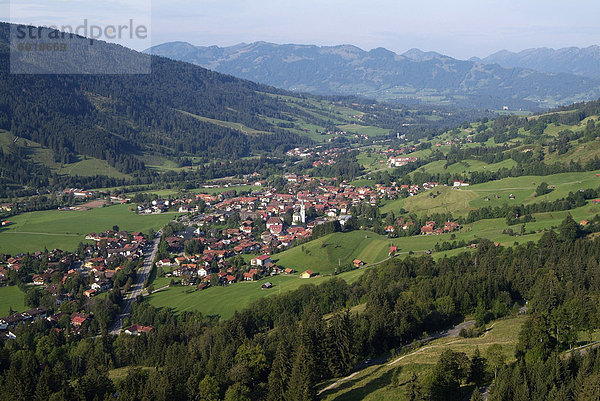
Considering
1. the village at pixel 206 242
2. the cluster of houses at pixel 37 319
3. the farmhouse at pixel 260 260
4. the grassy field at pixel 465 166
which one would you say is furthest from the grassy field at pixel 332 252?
the grassy field at pixel 465 166

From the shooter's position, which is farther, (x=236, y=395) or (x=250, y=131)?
(x=250, y=131)

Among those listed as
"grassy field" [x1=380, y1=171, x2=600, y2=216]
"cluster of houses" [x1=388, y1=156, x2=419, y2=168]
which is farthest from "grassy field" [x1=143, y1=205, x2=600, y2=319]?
"cluster of houses" [x1=388, y1=156, x2=419, y2=168]

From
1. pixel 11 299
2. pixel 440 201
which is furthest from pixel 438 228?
pixel 11 299

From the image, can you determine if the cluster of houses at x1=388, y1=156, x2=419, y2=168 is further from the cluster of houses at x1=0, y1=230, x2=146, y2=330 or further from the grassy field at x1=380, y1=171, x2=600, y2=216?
the cluster of houses at x1=0, y1=230, x2=146, y2=330

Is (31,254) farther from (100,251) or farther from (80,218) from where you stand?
(80,218)

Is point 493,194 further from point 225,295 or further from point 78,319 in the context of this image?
point 78,319

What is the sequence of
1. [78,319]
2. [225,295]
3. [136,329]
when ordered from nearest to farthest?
[136,329], [78,319], [225,295]

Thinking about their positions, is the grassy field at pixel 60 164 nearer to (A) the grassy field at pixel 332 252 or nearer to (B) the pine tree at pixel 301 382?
(A) the grassy field at pixel 332 252

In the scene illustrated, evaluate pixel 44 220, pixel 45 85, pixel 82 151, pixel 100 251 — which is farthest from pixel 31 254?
pixel 45 85
